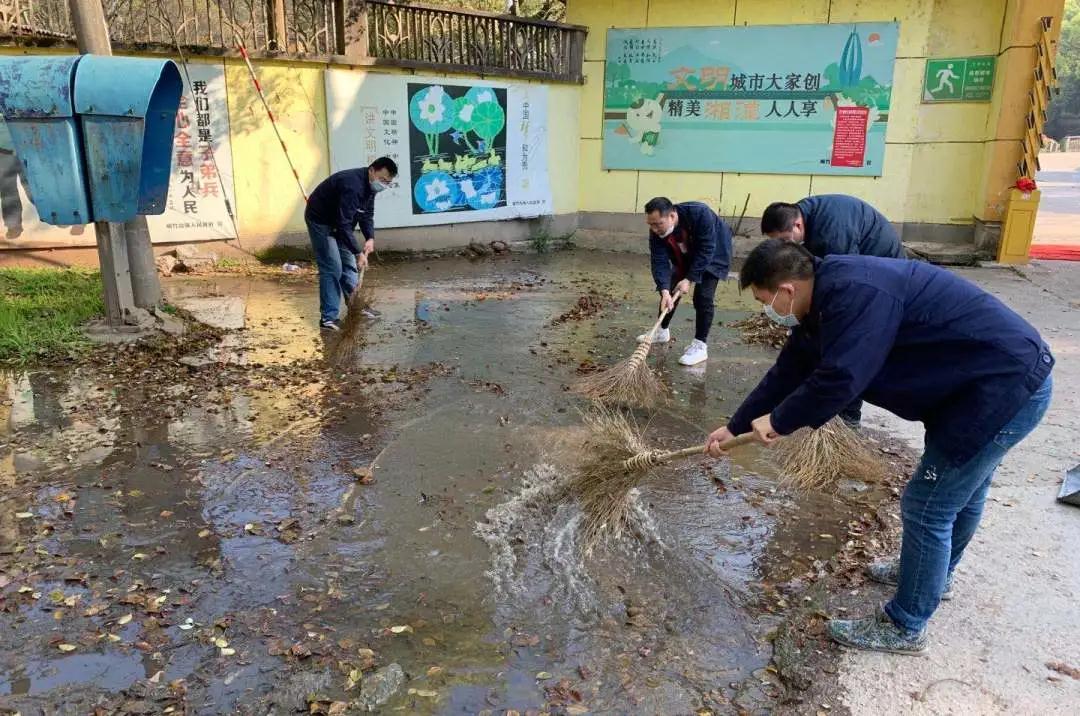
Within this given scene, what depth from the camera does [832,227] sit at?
14.5 ft

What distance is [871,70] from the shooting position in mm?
10547

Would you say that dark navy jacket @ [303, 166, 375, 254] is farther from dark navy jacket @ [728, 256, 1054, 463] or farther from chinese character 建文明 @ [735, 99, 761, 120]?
→ chinese character 建文明 @ [735, 99, 761, 120]

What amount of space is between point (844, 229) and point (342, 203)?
4.03 meters

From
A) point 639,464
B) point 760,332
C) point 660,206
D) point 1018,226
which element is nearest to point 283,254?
point 660,206

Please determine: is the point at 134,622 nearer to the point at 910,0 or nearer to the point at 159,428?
the point at 159,428

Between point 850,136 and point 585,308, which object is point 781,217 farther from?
point 850,136

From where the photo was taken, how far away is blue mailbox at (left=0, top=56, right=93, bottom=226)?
538cm

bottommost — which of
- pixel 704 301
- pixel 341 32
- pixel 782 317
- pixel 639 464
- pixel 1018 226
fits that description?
pixel 639 464

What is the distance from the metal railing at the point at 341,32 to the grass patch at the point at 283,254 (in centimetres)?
226

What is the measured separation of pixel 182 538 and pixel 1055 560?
3.81 m

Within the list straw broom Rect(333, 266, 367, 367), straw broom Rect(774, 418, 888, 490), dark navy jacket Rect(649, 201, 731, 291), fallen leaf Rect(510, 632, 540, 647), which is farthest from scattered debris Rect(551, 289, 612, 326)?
fallen leaf Rect(510, 632, 540, 647)

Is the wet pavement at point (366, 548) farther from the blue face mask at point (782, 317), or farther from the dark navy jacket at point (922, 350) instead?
the blue face mask at point (782, 317)

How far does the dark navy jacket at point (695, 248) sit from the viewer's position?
6055mm

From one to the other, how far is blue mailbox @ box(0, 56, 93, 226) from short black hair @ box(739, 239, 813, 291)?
5019mm
